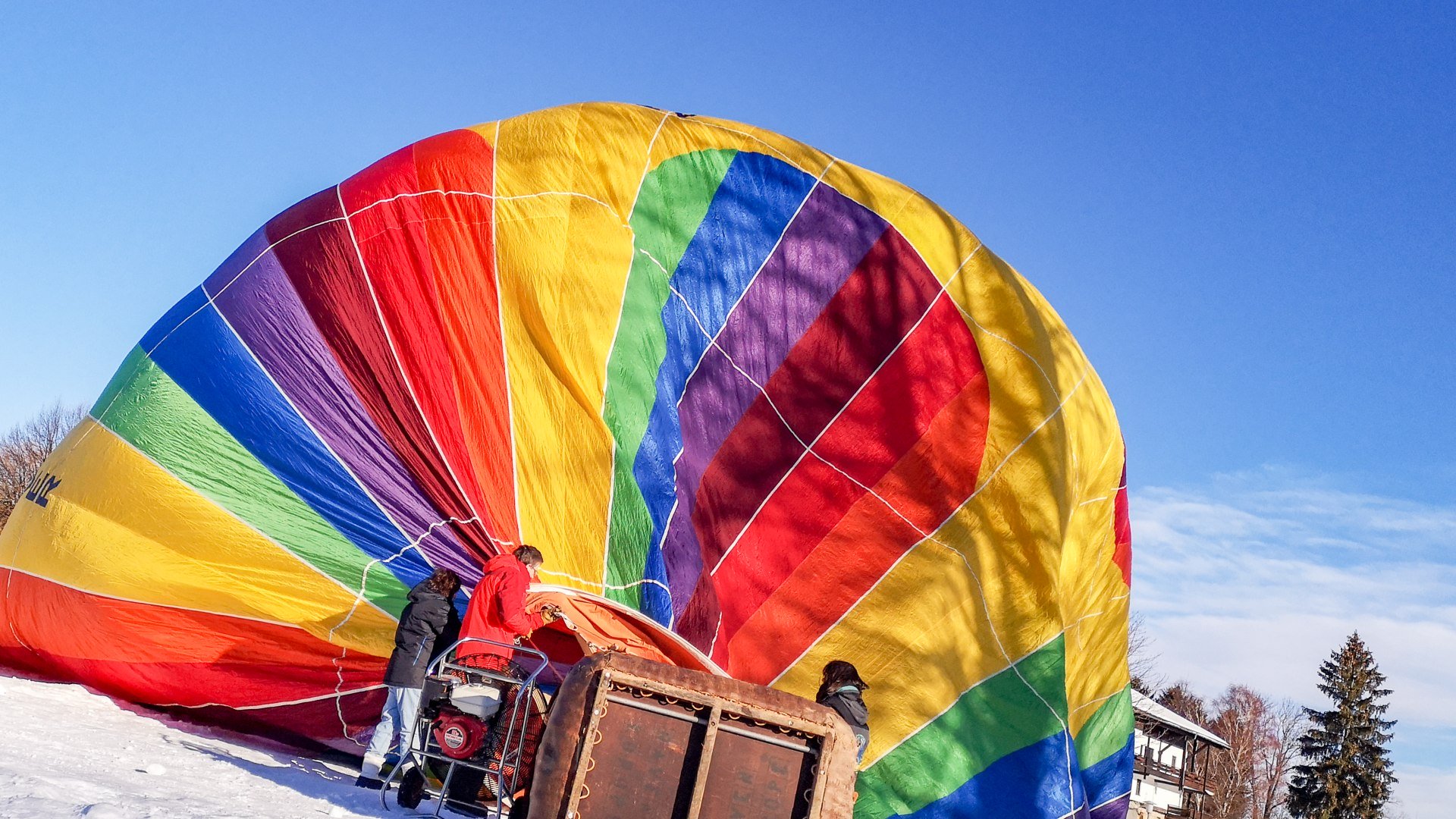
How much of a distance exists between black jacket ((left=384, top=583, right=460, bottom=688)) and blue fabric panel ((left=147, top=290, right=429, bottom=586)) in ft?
3.08

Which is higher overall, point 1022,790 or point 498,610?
point 498,610

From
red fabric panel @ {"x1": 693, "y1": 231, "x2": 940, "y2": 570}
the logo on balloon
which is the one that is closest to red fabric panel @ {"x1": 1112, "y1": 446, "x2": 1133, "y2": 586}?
red fabric panel @ {"x1": 693, "y1": 231, "x2": 940, "y2": 570}

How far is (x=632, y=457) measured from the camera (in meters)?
6.78

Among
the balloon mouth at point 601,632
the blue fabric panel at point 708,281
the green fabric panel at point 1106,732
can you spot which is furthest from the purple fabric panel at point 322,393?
the green fabric panel at point 1106,732

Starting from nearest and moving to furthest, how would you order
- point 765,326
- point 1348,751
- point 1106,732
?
1. point 765,326
2. point 1106,732
3. point 1348,751

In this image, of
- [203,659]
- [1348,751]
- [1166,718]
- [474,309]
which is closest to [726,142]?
[474,309]

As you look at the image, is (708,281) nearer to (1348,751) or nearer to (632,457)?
(632,457)

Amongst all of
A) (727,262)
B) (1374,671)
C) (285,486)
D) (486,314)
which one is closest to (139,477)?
(285,486)

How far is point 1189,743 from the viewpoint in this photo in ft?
116

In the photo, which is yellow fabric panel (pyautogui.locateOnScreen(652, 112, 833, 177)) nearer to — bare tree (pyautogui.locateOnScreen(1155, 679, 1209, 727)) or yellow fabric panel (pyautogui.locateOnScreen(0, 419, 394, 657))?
yellow fabric panel (pyautogui.locateOnScreen(0, 419, 394, 657))

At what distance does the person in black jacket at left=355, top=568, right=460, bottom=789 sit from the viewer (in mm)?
5238

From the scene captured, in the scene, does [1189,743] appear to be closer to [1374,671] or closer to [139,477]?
[1374,671]

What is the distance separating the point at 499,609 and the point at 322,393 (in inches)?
75.5

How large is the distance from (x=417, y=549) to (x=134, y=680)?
175cm
